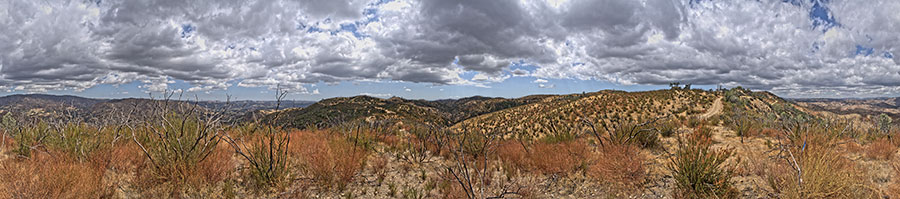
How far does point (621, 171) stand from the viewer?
520 cm

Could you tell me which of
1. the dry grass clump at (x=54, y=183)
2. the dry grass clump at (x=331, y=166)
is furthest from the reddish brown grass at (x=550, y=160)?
the dry grass clump at (x=54, y=183)

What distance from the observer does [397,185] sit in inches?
223

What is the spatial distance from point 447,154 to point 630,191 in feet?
13.5

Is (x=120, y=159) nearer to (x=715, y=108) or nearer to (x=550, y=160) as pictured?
(x=550, y=160)

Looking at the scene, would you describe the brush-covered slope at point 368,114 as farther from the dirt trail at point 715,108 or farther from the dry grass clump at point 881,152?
the dirt trail at point 715,108

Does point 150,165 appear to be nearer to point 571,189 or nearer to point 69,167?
point 69,167

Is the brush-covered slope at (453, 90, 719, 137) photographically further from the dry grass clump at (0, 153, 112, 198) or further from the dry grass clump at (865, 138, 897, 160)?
the dry grass clump at (0, 153, 112, 198)

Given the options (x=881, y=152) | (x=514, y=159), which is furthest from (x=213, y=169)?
(x=881, y=152)

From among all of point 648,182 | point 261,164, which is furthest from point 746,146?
point 261,164

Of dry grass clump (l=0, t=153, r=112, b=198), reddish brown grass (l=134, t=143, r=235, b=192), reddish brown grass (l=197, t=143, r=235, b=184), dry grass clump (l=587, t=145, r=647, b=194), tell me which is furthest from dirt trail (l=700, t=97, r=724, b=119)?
dry grass clump (l=0, t=153, r=112, b=198)

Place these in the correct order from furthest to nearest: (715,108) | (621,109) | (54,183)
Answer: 1. (621,109)
2. (715,108)
3. (54,183)

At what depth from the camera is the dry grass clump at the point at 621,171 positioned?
508 centimetres

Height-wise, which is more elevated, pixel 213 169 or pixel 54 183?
pixel 54 183

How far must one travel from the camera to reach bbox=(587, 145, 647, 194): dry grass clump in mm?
5078
